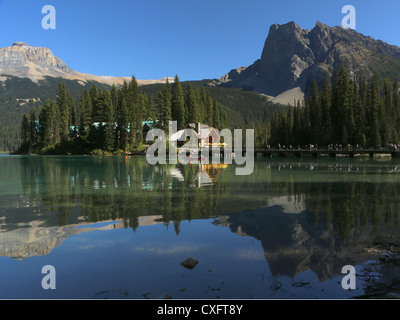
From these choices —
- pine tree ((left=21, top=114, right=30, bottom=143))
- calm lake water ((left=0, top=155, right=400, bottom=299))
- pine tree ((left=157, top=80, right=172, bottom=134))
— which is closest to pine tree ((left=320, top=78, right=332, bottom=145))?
pine tree ((left=157, top=80, right=172, bottom=134))

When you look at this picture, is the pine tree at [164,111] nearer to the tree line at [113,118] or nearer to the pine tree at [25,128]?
the tree line at [113,118]

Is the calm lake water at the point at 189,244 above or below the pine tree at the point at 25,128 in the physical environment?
below

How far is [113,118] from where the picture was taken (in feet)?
385

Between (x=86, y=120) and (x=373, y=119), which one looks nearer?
(x=373, y=119)

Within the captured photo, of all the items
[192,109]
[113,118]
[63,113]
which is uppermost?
[63,113]

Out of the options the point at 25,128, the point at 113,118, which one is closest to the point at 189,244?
the point at 113,118

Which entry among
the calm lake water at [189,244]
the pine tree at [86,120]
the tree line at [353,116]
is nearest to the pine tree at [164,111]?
the pine tree at [86,120]

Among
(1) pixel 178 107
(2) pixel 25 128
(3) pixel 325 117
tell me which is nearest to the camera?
(3) pixel 325 117

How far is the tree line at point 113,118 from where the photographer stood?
115 m

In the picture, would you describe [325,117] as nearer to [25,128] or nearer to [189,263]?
[189,263]

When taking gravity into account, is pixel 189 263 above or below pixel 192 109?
below

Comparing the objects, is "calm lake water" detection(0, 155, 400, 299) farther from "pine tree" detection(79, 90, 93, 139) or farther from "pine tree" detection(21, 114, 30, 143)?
"pine tree" detection(21, 114, 30, 143)

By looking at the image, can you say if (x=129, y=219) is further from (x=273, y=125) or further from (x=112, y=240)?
(x=273, y=125)
